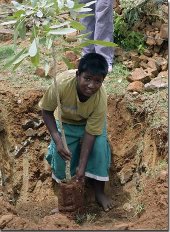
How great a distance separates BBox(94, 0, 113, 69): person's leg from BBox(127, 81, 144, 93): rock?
449mm

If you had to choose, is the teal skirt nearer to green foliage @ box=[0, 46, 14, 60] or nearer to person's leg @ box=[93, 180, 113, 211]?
person's leg @ box=[93, 180, 113, 211]

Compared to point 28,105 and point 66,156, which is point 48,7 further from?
point 28,105

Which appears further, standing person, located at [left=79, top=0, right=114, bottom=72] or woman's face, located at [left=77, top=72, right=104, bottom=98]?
standing person, located at [left=79, top=0, right=114, bottom=72]

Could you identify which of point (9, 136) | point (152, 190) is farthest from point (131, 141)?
point (9, 136)

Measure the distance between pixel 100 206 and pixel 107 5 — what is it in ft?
6.17

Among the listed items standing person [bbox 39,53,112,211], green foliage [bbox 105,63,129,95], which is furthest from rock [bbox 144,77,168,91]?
standing person [bbox 39,53,112,211]

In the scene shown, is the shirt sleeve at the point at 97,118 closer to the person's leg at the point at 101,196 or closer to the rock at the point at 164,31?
the person's leg at the point at 101,196

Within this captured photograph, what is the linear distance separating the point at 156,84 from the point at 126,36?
972mm

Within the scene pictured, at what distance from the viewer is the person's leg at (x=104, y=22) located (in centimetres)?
454

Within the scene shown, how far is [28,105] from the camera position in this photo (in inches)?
175

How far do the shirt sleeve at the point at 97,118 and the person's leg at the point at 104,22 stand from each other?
133 centimetres

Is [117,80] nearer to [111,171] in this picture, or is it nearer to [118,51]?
[118,51]

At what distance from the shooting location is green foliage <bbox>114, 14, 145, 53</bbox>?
5.03 metres

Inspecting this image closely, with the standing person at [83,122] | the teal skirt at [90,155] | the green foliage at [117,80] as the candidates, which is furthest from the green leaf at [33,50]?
the green foliage at [117,80]
